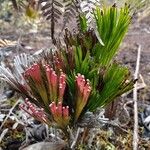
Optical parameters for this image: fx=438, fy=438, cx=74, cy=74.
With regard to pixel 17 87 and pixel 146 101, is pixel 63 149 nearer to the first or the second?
pixel 17 87

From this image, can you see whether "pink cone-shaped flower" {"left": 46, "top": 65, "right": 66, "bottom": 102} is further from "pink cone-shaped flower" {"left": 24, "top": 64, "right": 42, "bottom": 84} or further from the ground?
the ground

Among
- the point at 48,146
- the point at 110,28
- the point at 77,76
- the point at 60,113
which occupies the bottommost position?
the point at 48,146

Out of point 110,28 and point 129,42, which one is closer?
point 110,28

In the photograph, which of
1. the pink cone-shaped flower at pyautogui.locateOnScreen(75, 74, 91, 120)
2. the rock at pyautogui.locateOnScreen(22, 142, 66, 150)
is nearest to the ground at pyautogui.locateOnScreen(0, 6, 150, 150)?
the rock at pyautogui.locateOnScreen(22, 142, 66, 150)

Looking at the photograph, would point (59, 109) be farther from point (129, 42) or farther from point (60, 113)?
point (129, 42)

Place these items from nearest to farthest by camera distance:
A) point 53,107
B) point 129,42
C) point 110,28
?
point 53,107 < point 110,28 < point 129,42

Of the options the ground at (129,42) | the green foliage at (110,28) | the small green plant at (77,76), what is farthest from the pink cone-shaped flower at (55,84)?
the ground at (129,42)

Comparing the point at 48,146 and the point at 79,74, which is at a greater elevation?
the point at 79,74

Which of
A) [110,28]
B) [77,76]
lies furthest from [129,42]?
[77,76]

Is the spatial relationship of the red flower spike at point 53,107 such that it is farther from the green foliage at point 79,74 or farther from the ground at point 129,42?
the ground at point 129,42

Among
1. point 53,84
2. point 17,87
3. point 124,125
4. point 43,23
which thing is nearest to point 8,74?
point 17,87

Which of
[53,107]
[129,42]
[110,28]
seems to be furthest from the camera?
[129,42]
